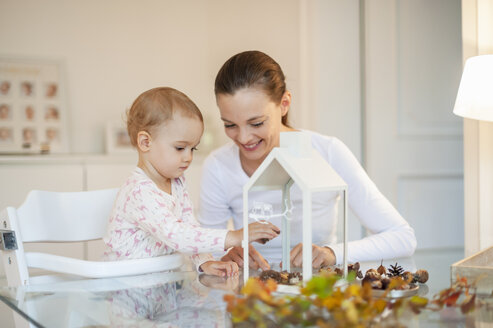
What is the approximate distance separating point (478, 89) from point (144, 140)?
49.6 inches

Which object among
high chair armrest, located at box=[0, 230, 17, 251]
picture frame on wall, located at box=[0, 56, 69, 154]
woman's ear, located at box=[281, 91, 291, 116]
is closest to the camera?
high chair armrest, located at box=[0, 230, 17, 251]

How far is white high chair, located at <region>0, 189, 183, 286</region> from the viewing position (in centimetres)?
121

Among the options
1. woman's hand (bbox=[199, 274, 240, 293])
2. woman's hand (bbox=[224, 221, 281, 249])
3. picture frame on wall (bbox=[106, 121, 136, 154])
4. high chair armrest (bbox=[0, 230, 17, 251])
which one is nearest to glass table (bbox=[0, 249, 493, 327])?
woman's hand (bbox=[199, 274, 240, 293])

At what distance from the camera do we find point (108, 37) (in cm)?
380

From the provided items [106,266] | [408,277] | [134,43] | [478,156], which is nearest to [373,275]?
[408,277]

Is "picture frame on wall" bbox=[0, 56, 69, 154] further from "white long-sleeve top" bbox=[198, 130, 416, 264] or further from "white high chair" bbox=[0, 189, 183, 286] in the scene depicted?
"white high chair" bbox=[0, 189, 183, 286]

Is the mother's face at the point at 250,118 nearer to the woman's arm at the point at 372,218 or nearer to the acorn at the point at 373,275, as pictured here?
the woman's arm at the point at 372,218

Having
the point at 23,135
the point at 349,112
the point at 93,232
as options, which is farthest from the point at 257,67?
the point at 23,135

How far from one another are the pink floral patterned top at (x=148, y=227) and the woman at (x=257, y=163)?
134 mm

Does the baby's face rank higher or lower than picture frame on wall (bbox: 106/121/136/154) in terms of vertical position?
higher

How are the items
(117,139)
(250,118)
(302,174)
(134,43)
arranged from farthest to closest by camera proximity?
(134,43)
(117,139)
(250,118)
(302,174)

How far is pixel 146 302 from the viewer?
981 mm

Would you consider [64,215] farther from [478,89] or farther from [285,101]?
[478,89]

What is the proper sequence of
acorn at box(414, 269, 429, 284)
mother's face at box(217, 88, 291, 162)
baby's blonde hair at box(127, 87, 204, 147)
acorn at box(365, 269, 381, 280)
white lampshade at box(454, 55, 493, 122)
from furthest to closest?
white lampshade at box(454, 55, 493, 122) < mother's face at box(217, 88, 291, 162) < baby's blonde hair at box(127, 87, 204, 147) < acorn at box(414, 269, 429, 284) < acorn at box(365, 269, 381, 280)
